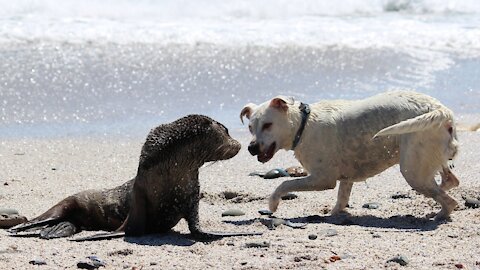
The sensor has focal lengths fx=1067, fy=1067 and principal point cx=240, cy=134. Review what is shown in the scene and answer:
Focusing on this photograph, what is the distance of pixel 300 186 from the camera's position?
780 centimetres

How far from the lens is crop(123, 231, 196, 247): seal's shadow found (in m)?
6.86

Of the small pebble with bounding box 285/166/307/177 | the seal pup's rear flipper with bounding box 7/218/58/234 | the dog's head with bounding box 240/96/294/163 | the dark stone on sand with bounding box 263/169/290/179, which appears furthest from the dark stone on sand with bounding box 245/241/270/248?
the small pebble with bounding box 285/166/307/177

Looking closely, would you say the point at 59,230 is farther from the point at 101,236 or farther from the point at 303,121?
the point at 303,121

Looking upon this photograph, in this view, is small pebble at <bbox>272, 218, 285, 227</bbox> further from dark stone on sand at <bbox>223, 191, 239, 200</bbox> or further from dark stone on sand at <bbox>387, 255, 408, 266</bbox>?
dark stone on sand at <bbox>387, 255, 408, 266</bbox>

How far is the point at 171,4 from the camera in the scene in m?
22.1

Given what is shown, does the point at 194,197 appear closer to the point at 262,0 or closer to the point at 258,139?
the point at 258,139

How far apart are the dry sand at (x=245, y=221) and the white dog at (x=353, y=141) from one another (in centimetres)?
28

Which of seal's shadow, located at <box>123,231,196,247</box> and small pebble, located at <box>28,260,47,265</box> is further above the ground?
small pebble, located at <box>28,260,47,265</box>

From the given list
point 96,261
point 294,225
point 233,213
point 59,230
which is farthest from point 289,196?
point 96,261

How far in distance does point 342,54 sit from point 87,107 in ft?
17.3

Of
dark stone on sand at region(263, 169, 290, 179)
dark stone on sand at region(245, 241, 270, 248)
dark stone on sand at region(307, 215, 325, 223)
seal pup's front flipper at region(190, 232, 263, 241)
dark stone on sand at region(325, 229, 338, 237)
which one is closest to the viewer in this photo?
dark stone on sand at region(245, 241, 270, 248)

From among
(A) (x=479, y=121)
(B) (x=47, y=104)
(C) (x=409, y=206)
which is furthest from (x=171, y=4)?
(C) (x=409, y=206)

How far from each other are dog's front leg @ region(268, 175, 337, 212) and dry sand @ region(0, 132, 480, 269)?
Result: 0.73 feet

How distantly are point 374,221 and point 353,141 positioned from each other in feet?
2.02
